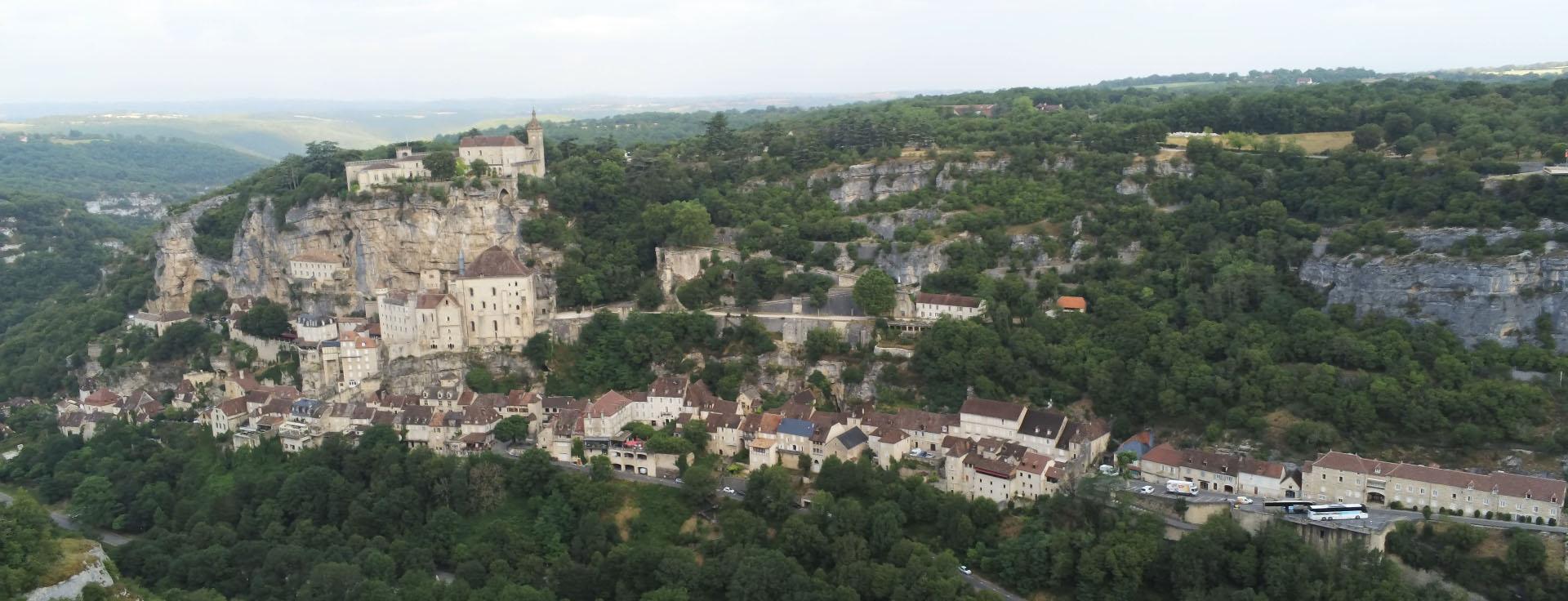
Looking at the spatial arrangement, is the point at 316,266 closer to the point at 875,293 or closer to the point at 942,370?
the point at 875,293

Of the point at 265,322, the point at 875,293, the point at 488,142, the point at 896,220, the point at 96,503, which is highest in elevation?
the point at 488,142

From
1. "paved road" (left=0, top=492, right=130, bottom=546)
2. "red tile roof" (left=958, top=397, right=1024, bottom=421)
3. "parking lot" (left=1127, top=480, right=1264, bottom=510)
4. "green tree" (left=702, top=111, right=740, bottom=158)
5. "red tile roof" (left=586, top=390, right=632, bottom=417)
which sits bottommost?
"paved road" (left=0, top=492, right=130, bottom=546)

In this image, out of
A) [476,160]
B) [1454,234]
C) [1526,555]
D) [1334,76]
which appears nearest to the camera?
[1526,555]

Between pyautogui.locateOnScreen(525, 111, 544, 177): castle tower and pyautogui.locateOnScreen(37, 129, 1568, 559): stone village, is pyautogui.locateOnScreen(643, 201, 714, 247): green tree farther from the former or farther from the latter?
pyautogui.locateOnScreen(525, 111, 544, 177): castle tower

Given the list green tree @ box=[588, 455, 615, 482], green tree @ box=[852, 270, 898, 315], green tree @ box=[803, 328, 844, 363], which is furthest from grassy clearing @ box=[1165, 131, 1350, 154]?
green tree @ box=[588, 455, 615, 482]

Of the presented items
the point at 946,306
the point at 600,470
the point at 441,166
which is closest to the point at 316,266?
the point at 441,166

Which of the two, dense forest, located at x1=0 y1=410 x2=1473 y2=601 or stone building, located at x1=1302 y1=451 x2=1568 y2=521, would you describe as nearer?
stone building, located at x1=1302 y1=451 x2=1568 y2=521

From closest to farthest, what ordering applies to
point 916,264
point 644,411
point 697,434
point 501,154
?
point 697,434, point 644,411, point 916,264, point 501,154

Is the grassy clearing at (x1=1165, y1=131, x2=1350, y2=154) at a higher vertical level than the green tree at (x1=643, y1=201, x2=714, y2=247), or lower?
higher
